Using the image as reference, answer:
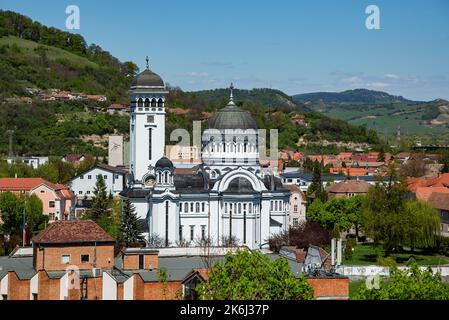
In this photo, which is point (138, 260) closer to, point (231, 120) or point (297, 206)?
point (231, 120)

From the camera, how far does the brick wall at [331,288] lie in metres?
31.0

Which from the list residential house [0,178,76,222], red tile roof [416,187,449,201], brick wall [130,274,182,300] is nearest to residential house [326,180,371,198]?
red tile roof [416,187,449,201]

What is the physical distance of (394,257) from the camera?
1948 inches

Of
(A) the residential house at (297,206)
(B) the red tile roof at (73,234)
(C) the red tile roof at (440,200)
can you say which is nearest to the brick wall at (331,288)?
(B) the red tile roof at (73,234)

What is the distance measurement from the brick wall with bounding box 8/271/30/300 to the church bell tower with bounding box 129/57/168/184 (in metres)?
25.9

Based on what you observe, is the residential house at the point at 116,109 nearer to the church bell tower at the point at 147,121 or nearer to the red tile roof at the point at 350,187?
the red tile roof at the point at 350,187

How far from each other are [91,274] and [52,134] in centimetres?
7145

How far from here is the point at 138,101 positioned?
5638cm

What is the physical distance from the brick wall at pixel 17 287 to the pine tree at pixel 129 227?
62.1ft

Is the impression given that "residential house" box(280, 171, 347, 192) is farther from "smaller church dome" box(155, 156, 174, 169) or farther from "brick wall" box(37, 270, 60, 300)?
"brick wall" box(37, 270, 60, 300)

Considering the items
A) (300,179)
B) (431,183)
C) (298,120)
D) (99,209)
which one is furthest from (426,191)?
(298,120)

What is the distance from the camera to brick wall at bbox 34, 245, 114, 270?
33344 millimetres
